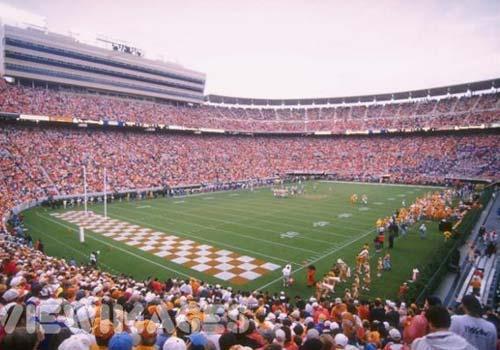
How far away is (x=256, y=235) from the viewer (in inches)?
830

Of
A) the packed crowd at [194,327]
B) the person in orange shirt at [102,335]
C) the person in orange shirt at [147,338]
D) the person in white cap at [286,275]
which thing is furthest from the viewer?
the person in white cap at [286,275]

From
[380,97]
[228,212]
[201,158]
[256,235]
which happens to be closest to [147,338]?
[256,235]

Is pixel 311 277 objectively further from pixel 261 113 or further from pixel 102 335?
pixel 261 113

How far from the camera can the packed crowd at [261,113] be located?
42875 mm

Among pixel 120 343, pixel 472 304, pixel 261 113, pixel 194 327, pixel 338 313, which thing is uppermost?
pixel 261 113

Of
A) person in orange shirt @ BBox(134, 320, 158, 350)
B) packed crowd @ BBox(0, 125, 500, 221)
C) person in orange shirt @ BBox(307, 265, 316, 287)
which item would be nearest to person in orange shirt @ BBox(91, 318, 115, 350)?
Result: person in orange shirt @ BBox(134, 320, 158, 350)

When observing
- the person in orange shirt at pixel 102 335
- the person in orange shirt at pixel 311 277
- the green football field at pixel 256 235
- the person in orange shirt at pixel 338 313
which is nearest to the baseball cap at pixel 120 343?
the person in orange shirt at pixel 102 335

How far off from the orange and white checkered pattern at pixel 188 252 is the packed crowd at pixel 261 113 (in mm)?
25249

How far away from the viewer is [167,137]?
181 ft

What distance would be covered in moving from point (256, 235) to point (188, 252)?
503 centimetres

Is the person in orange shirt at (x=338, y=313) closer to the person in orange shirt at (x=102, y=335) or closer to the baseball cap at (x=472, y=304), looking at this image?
the baseball cap at (x=472, y=304)

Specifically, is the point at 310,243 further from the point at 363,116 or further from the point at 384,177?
the point at 363,116

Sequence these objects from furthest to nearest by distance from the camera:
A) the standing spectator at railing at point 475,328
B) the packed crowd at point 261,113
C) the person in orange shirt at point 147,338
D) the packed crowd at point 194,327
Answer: the packed crowd at point 261,113 < the person in orange shirt at point 147,338 < the standing spectator at railing at point 475,328 < the packed crowd at point 194,327

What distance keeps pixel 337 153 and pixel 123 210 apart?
48098 mm
